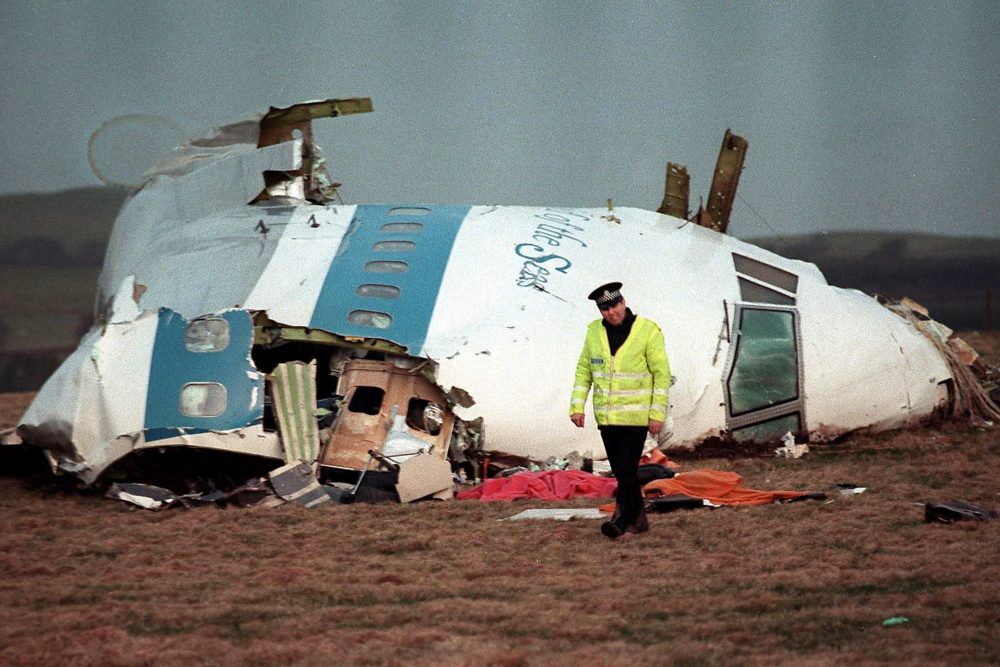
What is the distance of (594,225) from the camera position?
16.2m

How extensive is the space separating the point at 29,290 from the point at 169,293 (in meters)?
31.5

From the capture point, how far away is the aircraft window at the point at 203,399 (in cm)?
1330

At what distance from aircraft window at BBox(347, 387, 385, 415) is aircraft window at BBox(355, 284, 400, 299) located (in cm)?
102

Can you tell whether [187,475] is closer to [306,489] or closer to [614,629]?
[306,489]

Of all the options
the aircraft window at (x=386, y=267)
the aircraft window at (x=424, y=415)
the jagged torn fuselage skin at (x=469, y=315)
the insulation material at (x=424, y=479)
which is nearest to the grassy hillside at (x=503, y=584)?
the insulation material at (x=424, y=479)

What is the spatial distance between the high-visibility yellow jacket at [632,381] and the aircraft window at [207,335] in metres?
4.70

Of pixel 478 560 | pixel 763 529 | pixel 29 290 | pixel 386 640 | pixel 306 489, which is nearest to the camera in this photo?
pixel 386 640

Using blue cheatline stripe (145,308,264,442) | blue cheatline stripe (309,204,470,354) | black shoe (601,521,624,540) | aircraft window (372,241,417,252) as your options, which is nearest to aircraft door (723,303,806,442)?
blue cheatline stripe (309,204,470,354)

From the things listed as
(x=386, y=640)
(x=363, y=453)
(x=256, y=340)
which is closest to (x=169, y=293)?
(x=256, y=340)

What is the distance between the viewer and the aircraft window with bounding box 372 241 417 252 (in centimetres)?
1515

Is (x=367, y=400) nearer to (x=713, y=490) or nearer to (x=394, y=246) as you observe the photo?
(x=394, y=246)

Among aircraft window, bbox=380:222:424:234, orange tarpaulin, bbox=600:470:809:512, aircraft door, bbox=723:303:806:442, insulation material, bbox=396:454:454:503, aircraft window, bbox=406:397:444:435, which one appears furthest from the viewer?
aircraft window, bbox=380:222:424:234

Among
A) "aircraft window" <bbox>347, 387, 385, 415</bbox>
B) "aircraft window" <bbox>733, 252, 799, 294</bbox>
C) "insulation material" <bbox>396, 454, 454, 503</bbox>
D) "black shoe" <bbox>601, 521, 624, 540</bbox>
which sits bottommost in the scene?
"black shoe" <bbox>601, 521, 624, 540</bbox>

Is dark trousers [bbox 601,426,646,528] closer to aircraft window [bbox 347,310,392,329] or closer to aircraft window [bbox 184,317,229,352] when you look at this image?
aircraft window [bbox 347,310,392,329]
